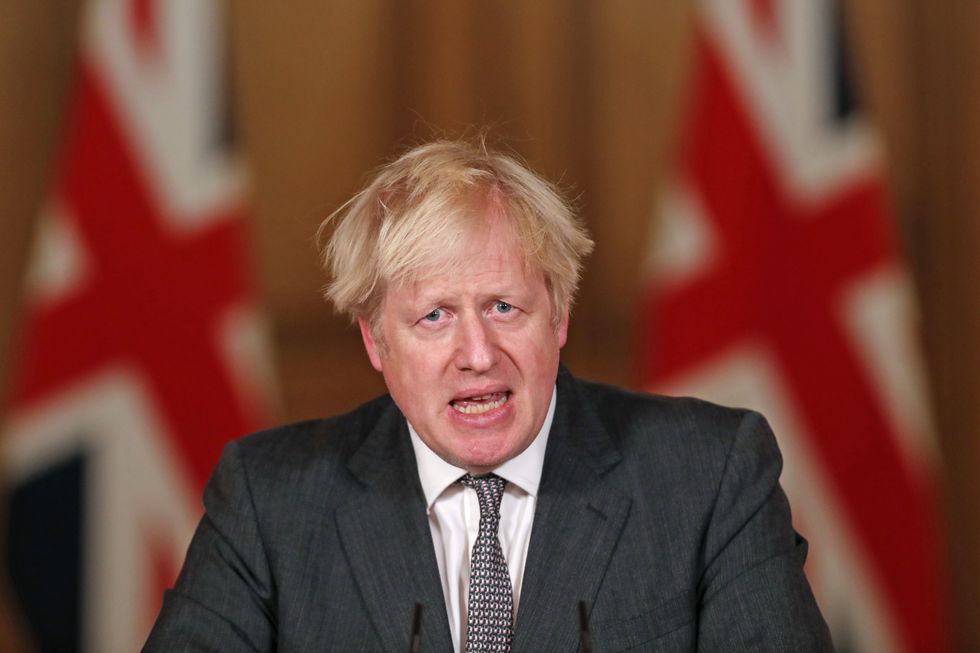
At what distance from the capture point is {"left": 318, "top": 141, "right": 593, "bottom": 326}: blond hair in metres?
1.86

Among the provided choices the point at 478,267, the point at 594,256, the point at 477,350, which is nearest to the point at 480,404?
the point at 477,350

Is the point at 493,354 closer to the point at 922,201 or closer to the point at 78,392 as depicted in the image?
the point at 78,392

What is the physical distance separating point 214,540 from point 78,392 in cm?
173

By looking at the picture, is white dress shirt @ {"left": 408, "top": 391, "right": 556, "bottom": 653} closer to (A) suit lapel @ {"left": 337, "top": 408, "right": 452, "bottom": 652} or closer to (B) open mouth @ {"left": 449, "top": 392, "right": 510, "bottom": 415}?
(A) suit lapel @ {"left": 337, "top": 408, "right": 452, "bottom": 652}

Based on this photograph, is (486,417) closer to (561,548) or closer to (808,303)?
(561,548)

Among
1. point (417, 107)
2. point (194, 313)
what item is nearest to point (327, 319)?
point (194, 313)

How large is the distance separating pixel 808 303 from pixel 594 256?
0.66m

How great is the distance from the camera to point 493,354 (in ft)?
6.05

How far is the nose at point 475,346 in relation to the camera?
6.01 feet

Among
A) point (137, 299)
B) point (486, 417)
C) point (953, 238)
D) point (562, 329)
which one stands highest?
point (137, 299)

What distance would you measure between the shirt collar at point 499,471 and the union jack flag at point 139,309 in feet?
5.51

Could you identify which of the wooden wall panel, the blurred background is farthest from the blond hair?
the wooden wall panel

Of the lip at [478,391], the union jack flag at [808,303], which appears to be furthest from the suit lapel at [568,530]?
the union jack flag at [808,303]

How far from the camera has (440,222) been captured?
1.86 meters
